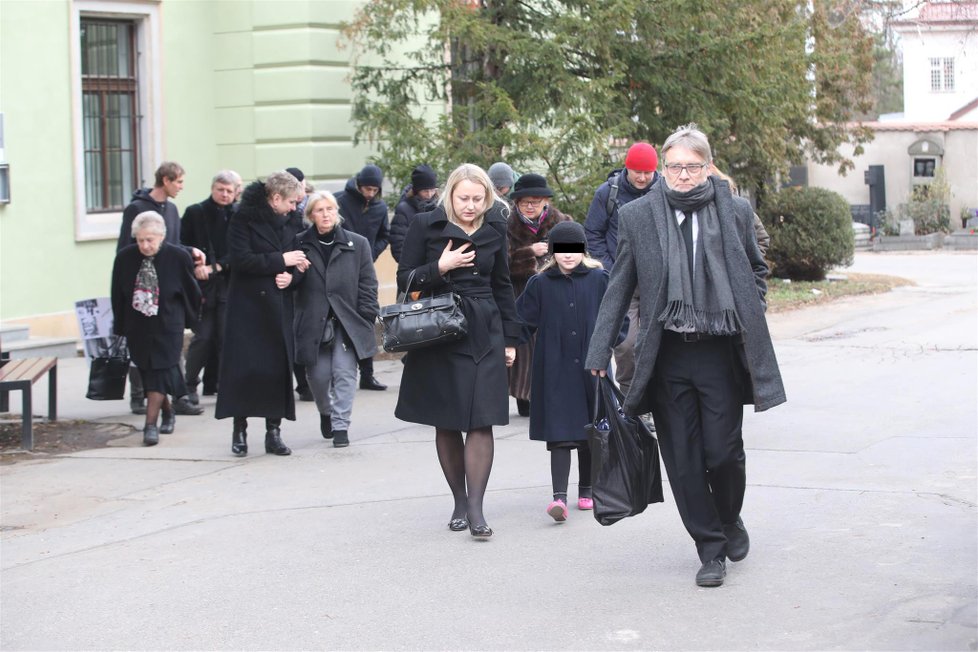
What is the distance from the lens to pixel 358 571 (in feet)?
20.7

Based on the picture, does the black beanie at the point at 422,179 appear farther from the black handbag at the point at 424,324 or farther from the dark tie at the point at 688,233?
the dark tie at the point at 688,233

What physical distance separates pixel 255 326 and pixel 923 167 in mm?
34040

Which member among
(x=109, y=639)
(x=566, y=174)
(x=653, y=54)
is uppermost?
(x=653, y=54)

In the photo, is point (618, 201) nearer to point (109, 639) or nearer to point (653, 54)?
point (109, 639)

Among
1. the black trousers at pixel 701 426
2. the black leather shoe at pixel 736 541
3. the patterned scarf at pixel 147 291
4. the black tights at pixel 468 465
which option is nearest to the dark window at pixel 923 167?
the patterned scarf at pixel 147 291

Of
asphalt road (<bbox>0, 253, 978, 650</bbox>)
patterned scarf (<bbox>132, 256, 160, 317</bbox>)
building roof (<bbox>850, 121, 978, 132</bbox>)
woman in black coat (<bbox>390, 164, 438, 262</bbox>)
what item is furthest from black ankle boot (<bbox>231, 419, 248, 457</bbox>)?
building roof (<bbox>850, 121, 978, 132</bbox>)

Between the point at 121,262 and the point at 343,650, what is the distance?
5380mm

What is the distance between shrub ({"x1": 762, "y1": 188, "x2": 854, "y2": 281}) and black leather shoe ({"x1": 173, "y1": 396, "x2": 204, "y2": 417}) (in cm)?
1344

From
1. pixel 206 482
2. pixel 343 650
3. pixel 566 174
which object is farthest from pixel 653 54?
Answer: pixel 343 650

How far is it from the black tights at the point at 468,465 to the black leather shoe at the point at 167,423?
3.80 metres

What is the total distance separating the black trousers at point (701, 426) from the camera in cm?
586

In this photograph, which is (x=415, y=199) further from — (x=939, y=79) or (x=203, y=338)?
(x=939, y=79)

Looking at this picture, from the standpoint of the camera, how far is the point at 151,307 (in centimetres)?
978

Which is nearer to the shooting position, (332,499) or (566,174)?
(332,499)
